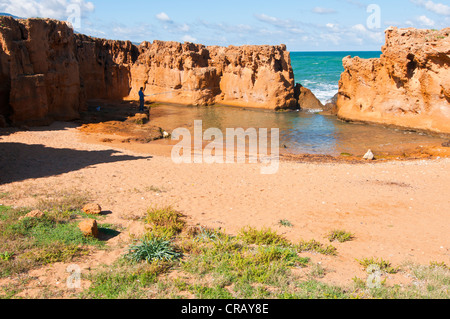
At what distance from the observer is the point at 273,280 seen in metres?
4.74

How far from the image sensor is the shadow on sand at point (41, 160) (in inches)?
376

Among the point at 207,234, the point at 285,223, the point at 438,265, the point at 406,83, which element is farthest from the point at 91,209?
the point at 406,83

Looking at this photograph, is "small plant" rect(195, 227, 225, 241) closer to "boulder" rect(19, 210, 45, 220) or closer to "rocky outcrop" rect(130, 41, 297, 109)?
"boulder" rect(19, 210, 45, 220)

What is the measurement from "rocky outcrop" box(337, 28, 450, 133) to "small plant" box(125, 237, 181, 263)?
18574 millimetres

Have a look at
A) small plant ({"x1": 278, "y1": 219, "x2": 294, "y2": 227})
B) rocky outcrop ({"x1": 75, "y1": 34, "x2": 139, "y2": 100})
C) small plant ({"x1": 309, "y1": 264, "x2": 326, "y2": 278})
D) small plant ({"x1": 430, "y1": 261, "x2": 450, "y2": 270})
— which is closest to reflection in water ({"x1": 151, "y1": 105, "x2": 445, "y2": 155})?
rocky outcrop ({"x1": 75, "y1": 34, "x2": 139, "y2": 100})

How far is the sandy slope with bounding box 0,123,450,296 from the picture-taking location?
21.0 ft

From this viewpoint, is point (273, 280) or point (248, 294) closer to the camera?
point (248, 294)

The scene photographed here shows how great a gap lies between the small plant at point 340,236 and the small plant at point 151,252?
2795 millimetres

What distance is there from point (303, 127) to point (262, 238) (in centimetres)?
1793

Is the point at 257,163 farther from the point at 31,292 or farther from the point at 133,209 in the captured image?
the point at 31,292

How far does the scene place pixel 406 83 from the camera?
21109 millimetres

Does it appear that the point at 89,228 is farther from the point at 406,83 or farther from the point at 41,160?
the point at 406,83
